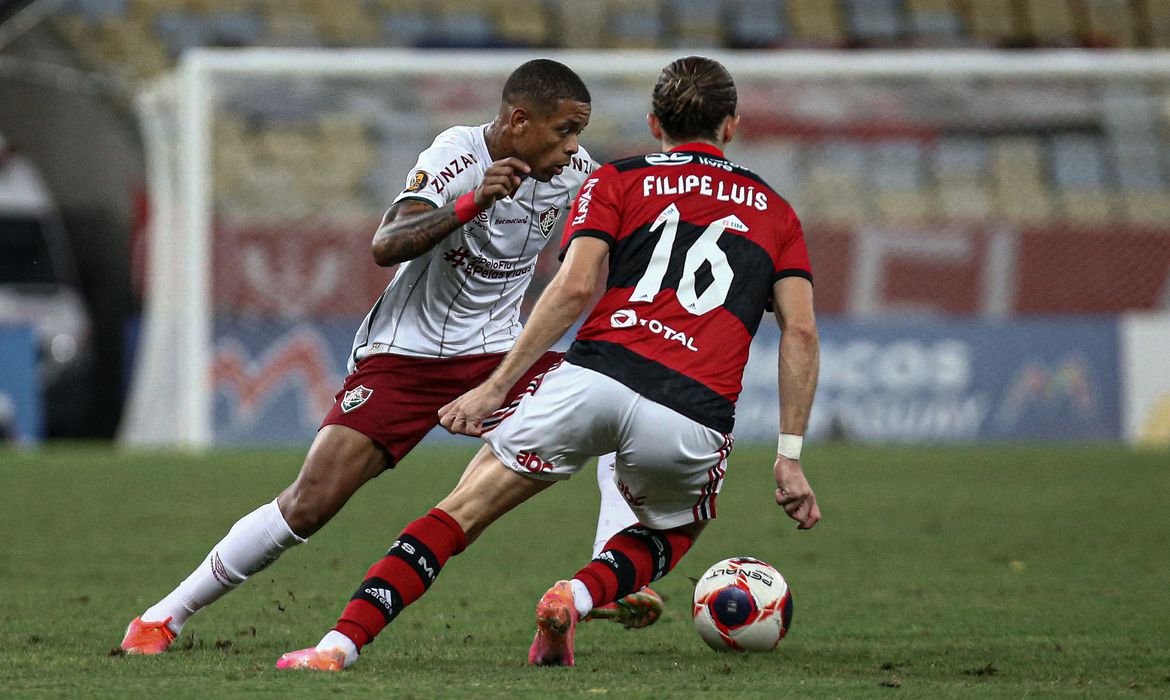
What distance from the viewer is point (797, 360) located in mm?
4688

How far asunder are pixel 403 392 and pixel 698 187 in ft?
3.87

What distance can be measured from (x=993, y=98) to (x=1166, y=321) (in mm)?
3108

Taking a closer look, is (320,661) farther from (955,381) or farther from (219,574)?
(955,381)

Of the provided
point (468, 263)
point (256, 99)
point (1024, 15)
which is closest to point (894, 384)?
point (256, 99)

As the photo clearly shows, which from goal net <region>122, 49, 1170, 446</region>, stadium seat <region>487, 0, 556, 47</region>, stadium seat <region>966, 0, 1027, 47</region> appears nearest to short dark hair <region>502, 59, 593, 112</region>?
goal net <region>122, 49, 1170, 446</region>

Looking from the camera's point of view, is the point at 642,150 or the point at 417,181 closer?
the point at 417,181

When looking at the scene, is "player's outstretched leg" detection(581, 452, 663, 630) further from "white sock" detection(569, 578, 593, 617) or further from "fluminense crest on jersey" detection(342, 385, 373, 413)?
"fluminense crest on jersey" detection(342, 385, 373, 413)

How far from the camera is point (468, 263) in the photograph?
5.34m

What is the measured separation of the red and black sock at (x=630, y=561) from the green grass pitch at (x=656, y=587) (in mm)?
116

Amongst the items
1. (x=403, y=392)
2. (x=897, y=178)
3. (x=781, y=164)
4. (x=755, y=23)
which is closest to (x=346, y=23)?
(x=755, y=23)

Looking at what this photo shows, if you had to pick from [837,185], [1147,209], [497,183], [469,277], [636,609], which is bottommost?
[636,609]

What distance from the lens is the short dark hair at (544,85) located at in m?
4.97

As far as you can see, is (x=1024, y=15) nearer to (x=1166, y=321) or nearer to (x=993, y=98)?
(x=993, y=98)

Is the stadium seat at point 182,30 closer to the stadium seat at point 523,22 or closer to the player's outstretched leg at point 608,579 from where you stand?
the stadium seat at point 523,22
